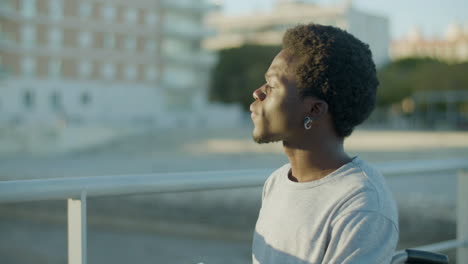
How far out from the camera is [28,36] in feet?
156

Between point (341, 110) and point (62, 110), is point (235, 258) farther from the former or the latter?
point (62, 110)

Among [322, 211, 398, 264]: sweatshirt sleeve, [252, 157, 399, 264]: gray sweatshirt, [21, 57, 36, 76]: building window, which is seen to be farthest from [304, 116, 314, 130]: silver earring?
[21, 57, 36, 76]: building window

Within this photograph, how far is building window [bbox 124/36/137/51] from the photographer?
177ft

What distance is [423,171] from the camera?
2.79 m

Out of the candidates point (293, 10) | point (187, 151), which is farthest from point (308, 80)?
point (293, 10)

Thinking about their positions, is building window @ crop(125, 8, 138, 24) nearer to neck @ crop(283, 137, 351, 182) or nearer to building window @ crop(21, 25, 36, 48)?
building window @ crop(21, 25, 36, 48)

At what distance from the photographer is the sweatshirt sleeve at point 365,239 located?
4.56 feet

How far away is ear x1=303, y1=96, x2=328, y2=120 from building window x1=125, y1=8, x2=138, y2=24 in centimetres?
5378

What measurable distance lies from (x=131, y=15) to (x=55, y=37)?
7.63 m

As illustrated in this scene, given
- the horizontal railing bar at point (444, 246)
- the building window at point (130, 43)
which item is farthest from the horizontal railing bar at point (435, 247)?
the building window at point (130, 43)

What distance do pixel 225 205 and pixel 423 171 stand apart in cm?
1878

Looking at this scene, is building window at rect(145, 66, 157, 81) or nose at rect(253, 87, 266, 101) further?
building window at rect(145, 66, 157, 81)

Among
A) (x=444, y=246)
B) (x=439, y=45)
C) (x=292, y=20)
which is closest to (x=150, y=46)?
(x=292, y=20)

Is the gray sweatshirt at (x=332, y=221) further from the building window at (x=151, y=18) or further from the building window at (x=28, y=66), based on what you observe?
the building window at (x=151, y=18)
